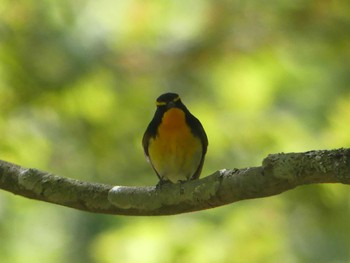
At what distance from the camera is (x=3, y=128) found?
24.8 feet

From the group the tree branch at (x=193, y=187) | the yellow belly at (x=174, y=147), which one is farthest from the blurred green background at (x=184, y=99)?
the tree branch at (x=193, y=187)

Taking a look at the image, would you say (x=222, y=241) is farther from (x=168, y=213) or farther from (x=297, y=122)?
(x=168, y=213)

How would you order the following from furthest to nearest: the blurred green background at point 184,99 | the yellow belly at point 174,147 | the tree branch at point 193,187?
the blurred green background at point 184,99 → the yellow belly at point 174,147 → the tree branch at point 193,187

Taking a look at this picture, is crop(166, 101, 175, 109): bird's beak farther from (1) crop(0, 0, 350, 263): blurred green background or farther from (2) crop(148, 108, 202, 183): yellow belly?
(1) crop(0, 0, 350, 263): blurred green background

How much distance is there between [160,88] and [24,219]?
2106mm

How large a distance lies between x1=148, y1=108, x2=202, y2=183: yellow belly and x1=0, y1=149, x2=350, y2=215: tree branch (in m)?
1.49

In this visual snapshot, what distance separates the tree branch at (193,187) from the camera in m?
3.15

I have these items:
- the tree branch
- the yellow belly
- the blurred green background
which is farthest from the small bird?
the tree branch

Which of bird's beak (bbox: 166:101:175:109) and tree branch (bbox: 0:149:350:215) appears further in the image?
bird's beak (bbox: 166:101:175:109)

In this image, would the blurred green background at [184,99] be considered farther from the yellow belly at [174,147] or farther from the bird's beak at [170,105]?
the bird's beak at [170,105]

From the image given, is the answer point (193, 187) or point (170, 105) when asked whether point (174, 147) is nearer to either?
point (170, 105)

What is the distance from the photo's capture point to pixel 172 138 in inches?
213

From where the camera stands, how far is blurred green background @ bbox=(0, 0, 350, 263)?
23.0ft

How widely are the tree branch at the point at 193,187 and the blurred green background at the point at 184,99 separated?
9.29 ft
